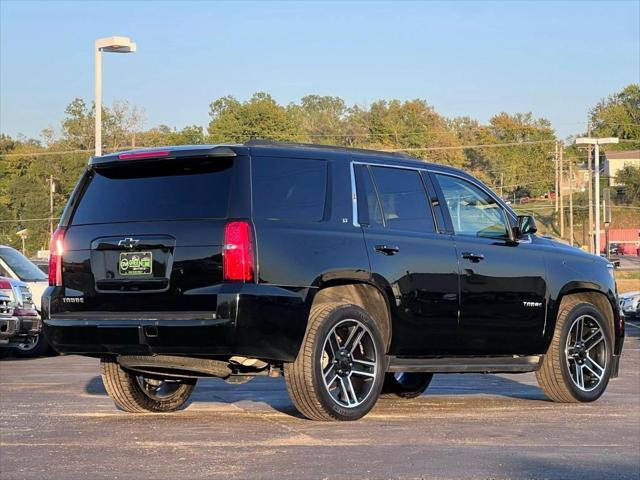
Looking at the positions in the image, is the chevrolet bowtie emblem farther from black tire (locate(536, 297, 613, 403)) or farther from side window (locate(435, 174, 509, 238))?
black tire (locate(536, 297, 613, 403))

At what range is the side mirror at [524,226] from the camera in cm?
976

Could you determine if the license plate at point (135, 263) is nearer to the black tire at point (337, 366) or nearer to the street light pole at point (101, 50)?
the black tire at point (337, 366)

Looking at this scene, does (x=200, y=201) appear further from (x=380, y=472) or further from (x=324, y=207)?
(x=380, y=472)

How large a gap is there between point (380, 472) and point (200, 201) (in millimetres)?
2464

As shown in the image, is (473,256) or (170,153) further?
(473,256)

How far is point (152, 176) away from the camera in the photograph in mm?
8266

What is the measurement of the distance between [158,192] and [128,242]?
40cm

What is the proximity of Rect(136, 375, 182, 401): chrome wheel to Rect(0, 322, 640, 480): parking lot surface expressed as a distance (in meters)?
0.23

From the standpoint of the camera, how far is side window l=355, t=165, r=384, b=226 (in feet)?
28.1

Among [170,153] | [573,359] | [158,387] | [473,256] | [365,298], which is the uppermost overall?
[170,153]

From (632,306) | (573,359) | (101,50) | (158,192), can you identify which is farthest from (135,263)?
(632,306)

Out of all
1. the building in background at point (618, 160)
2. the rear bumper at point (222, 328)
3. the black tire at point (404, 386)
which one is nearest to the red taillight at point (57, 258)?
the rear bumper at point (222, 328)

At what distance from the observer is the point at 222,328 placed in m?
7.50

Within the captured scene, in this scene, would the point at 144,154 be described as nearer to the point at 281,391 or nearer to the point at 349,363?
the point at 349,363
